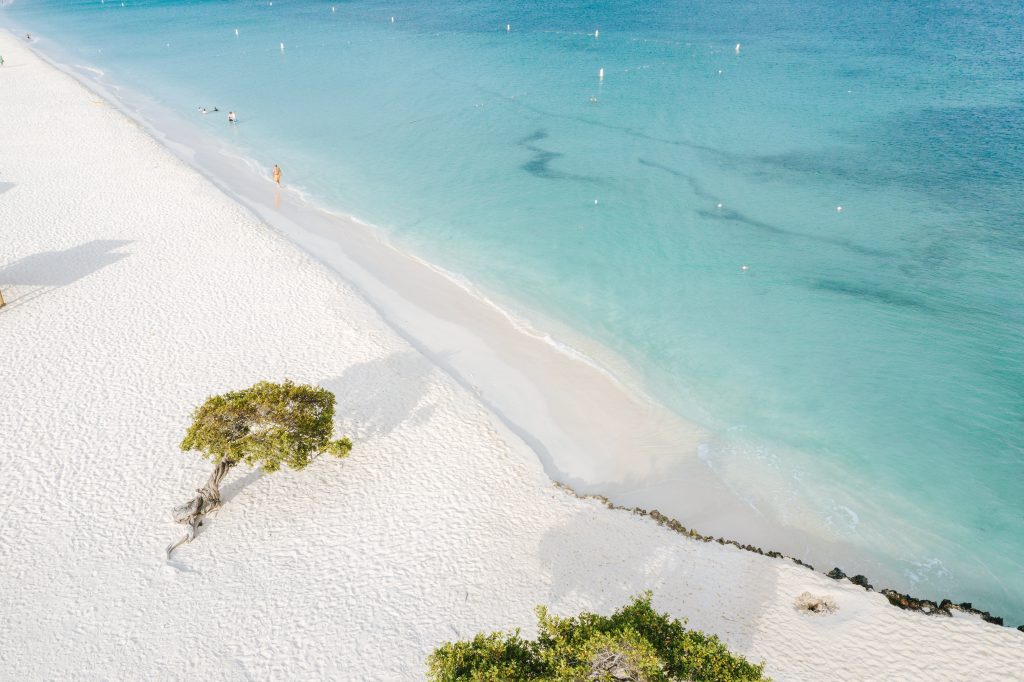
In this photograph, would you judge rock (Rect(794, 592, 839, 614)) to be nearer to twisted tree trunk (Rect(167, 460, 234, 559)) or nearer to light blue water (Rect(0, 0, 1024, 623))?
light blue water (Rect(0, 0, 1024, 623))

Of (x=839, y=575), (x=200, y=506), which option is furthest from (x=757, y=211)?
(x=200, y=506)

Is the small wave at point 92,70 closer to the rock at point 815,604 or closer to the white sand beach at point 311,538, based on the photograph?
the white sand beach at point 311,538

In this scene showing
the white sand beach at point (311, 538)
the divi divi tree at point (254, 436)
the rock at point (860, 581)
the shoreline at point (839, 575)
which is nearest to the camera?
the white sand beach at point (311, 538)

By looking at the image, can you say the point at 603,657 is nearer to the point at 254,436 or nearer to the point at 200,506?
the point at 254,436

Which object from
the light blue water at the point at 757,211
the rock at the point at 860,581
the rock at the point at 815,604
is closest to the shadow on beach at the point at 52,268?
the light blue water at the point at 757,211

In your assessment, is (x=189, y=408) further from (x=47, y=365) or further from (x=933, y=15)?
(x=933, y=15)

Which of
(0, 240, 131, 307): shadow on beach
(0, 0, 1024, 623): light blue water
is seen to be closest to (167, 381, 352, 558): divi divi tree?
(0, 0, 1024, 623): light blue water

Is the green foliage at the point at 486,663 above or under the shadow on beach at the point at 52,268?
under
